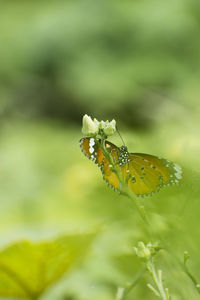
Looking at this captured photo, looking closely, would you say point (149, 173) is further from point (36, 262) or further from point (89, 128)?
point (36, 262)

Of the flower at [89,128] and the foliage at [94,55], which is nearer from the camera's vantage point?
the flower at [89,128]

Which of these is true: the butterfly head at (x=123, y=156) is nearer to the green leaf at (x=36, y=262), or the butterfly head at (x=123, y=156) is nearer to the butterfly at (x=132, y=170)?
the butterfly at (x=132, y=170)

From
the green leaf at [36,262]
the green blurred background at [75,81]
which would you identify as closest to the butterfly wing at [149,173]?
the green leaf at [36,262]

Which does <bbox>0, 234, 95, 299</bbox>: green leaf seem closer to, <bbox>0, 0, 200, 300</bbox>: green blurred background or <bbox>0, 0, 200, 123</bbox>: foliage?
<bbox>0, 0, 200, 300</bbox>: green blurred background

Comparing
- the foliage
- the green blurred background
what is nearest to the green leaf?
the green blurred background

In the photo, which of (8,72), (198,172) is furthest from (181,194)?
(8,72)

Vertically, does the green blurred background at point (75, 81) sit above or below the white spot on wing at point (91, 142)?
above

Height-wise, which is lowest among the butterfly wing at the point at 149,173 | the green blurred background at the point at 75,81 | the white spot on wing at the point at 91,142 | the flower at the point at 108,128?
the butterfly wing at the point at 149,173
